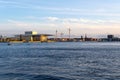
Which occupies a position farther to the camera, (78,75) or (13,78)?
(78,75)

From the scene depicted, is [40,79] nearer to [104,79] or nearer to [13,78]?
[13,78]

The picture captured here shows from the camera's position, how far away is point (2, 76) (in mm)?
33781

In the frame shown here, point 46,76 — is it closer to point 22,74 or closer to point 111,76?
point 22,74

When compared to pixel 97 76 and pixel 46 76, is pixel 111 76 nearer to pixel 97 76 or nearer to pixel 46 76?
pixel 97 76

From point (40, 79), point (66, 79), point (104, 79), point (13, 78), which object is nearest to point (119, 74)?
point (104, 79)

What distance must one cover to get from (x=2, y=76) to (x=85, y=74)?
9.17 metres

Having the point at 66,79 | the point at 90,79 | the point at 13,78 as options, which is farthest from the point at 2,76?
the point at 90,79

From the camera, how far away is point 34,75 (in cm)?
3509

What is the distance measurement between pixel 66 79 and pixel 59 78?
0.97 meters

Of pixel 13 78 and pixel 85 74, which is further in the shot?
pixel 85 74

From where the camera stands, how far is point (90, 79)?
31562mm

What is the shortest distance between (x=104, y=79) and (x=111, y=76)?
2103 millimetres

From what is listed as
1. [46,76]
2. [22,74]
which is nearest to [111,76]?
[46,76]

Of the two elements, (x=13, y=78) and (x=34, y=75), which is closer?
(x=13, y=78)
